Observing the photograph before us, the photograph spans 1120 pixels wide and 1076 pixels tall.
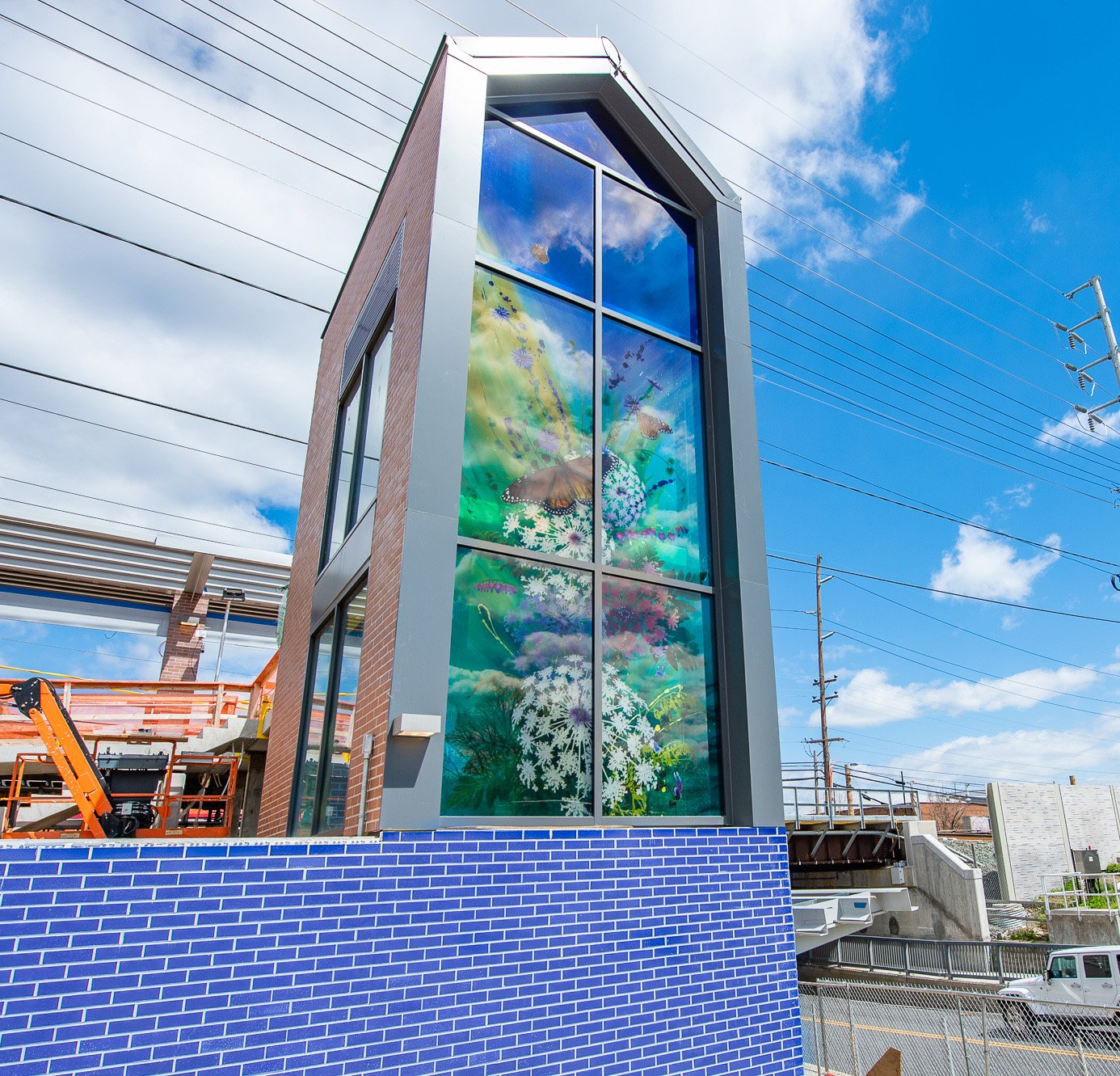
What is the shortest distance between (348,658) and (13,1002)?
13.2 feet

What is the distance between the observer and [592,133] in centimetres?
833

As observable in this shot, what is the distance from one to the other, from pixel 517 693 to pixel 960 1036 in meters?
11.9

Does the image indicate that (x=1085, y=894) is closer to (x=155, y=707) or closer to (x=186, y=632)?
(x=155, y=707)

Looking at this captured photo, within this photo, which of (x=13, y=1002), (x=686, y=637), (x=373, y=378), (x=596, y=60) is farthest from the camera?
(x=373, y=378)

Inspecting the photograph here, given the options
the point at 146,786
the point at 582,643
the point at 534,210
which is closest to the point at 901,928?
the point at 146,786

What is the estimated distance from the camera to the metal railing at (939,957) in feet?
58.1

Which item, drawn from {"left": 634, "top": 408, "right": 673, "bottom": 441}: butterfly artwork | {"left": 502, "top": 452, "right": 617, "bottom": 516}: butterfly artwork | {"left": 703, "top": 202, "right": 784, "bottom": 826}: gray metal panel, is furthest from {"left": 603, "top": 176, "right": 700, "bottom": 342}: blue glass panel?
{"left": 502, "top": 452, "right": 617, "bottom": 516}: butterfly artwork

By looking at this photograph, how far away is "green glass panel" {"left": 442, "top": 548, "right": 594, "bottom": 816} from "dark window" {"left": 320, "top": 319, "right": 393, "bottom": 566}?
62.2 inches

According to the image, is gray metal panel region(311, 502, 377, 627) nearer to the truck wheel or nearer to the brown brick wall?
the brown brick wall

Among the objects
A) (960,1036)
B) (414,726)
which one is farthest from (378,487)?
(960,1036)

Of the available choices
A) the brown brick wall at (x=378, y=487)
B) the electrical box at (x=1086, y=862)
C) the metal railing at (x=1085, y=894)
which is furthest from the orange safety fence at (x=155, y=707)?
the electrical box at (x=1086, y=862)

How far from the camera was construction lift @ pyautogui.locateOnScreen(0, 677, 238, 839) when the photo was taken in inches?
444

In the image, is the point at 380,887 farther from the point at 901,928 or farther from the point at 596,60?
the point at 901,928

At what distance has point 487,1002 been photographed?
502 cm
